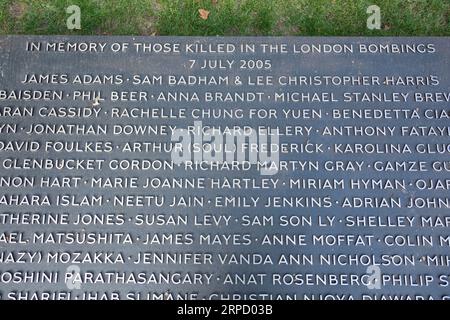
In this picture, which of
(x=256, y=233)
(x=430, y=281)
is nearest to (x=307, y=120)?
(x=256, y=233)

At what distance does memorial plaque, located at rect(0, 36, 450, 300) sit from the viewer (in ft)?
11.0

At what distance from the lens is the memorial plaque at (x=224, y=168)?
3.37 m

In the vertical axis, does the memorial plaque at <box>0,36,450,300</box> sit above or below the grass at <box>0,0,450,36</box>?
below

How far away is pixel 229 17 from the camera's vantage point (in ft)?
14.0

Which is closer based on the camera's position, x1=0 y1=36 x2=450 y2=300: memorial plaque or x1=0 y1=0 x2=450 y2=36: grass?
x1=0 y1=36 x2=450 y2=300: memorial plaque

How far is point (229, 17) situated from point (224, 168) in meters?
1.36

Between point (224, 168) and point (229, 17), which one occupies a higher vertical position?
point (229, 17)

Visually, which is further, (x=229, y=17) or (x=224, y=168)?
(x=229, y=17)

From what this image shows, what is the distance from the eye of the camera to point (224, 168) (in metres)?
3.58

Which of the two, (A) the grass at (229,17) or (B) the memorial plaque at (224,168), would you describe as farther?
(A) the grass at (229,17)

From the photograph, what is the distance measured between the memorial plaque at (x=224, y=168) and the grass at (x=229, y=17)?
36 cm

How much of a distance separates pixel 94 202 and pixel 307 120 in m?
1.52

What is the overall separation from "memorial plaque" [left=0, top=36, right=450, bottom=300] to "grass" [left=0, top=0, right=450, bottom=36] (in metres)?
0.36

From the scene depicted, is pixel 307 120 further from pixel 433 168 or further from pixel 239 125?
pixel 433 168
